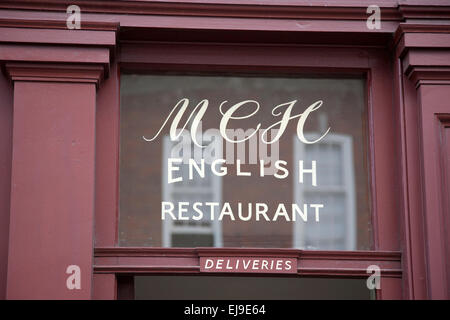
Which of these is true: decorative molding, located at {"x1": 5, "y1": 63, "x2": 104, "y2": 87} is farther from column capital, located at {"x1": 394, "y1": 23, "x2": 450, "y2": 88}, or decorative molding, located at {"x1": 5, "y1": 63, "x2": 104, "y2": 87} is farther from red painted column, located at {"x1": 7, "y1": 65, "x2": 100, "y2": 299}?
column capital, located at {"x1": 394, "y1": 23, "x2": 450, "y2": 88}

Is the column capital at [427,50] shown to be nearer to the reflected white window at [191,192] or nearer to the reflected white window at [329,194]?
the reflected white window at [329,194]

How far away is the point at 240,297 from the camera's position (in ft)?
33.8

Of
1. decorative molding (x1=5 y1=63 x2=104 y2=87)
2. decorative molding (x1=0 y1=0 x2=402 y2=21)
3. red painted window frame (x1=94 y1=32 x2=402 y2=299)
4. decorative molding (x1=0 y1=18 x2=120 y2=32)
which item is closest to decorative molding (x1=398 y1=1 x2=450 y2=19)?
decorative molding (x1=0 y1=0 x2=402 y2=21)

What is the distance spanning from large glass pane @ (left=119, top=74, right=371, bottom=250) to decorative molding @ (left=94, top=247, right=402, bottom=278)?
0.47 ft

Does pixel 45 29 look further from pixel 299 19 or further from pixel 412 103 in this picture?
pixel 412 103

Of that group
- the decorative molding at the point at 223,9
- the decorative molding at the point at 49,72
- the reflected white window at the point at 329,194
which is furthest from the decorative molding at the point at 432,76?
the decorative molding at the point at 49,72

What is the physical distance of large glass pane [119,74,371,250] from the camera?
5781 millimetres

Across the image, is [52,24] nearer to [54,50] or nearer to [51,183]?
[54,50]

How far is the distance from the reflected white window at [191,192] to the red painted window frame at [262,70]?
0.61ft

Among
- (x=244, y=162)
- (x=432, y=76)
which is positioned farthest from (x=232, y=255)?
(x=432, y=76)

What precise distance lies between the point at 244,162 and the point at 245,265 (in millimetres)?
770
